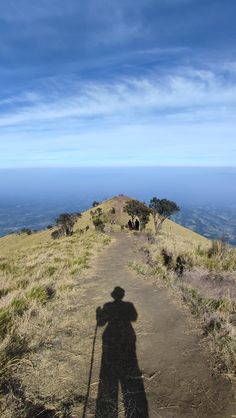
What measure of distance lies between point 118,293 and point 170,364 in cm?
619

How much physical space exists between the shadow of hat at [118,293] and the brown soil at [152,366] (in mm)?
992

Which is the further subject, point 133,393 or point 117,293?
point 117,293

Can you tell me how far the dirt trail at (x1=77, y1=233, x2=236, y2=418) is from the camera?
6.02 meters

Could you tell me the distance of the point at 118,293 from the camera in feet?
44.8

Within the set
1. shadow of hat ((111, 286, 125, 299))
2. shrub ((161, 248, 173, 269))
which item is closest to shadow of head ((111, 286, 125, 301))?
shadow of hat ((111, 286, 125, 299))

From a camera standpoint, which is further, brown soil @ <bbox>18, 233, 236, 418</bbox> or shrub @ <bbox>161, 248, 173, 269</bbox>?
shrub @ <bbox>161, 248, 173, 269</bbox>

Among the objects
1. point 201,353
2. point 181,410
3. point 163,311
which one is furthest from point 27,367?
point 163,311

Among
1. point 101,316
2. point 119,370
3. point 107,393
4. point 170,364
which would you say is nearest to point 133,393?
point 107,393

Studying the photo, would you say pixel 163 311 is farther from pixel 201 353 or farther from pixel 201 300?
pixel 201 353

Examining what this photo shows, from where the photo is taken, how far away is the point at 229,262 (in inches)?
711

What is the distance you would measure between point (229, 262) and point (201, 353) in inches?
426

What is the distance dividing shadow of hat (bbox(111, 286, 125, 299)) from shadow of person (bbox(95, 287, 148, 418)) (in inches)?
71.8

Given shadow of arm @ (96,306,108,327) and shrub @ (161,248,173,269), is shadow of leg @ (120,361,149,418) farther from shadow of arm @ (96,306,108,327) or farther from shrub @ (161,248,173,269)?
shrub @ (161,248,173,269)

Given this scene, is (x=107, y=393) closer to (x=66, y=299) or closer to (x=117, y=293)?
(x=66, y=299)
